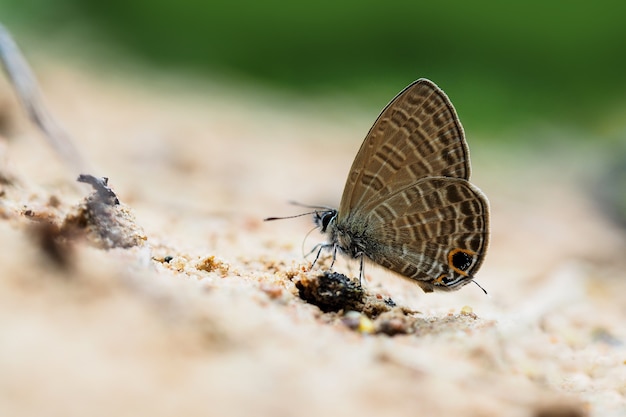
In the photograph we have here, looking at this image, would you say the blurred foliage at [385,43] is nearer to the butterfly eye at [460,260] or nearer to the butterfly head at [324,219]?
the butterfly head at [324,219]

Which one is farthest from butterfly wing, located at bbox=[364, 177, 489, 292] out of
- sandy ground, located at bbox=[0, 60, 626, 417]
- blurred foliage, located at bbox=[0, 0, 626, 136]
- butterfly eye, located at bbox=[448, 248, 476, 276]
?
blurred foliage, located at bbox=[0, 0, 626, 136]

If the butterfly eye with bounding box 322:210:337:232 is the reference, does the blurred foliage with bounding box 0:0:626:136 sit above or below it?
above

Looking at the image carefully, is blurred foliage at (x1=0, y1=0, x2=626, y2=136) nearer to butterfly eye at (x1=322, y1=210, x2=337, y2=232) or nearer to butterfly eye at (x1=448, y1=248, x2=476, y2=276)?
butterfly eye at (x1=322, y1=210, x2=337, y2=232)

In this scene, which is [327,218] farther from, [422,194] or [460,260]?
[460,260]

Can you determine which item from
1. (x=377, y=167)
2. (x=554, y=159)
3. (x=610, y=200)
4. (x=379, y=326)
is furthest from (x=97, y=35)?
(x=379, y=326)

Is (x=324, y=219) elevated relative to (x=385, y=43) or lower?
lower

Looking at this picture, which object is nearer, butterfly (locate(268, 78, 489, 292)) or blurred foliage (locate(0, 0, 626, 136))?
butterfly (locate(268, 78, 489, 292))

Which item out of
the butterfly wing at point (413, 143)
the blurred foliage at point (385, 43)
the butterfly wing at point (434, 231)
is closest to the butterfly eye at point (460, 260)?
the butterfly wing at point (434, 231)

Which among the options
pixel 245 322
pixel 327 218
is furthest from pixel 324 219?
pixel 245 322
